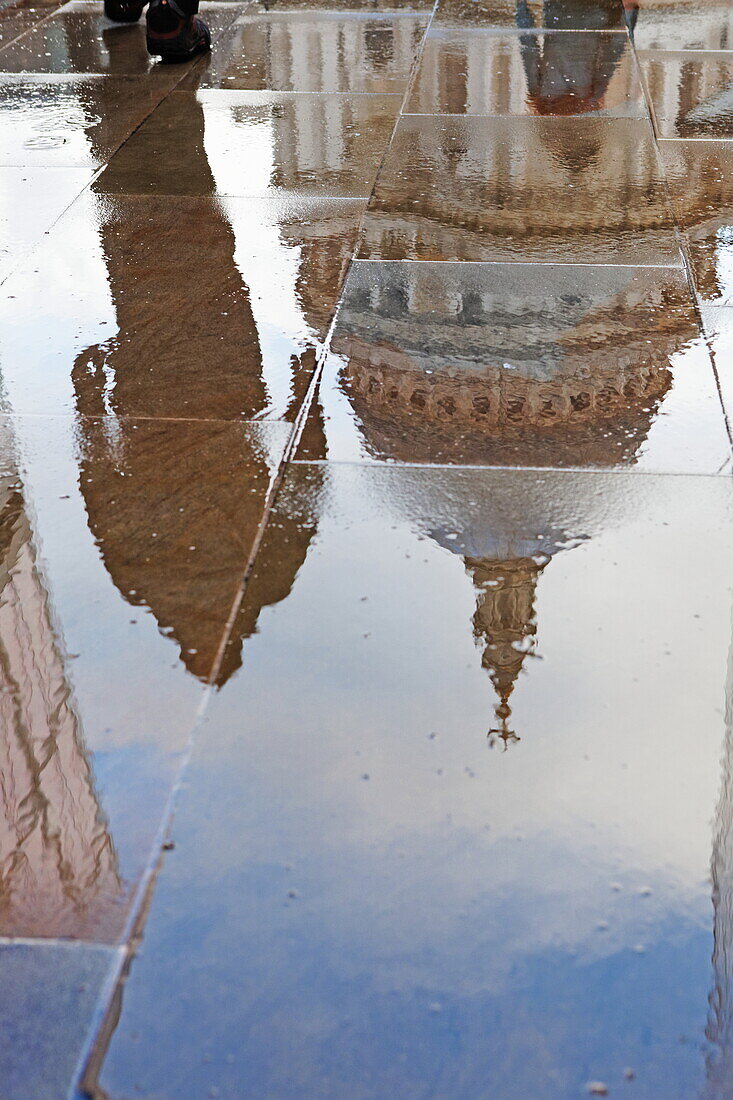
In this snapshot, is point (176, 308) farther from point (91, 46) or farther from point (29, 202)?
point (91, 46)

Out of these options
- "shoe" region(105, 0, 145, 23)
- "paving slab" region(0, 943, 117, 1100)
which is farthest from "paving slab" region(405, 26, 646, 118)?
"paving slab" region(0, 943, 117, 1100)

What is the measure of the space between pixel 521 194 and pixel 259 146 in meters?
1.85

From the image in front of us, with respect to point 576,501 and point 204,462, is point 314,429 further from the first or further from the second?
point 576,501

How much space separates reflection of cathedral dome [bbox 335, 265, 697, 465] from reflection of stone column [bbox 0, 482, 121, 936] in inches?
60.0

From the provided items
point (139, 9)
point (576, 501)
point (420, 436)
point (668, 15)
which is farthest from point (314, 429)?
point (668, 15)

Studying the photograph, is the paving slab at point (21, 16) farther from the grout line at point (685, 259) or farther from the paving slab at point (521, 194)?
the grout line at point (685, 259)

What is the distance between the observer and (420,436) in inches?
170

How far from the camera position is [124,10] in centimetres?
1011

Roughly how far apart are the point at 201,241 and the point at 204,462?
2283 mm

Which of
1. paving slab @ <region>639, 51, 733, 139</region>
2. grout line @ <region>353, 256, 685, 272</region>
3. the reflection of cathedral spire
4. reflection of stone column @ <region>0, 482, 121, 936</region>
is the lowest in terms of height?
reflection of stone column @ <region>0, 482, 121, 936</region>

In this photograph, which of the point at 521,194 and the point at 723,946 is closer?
the point at 723,946

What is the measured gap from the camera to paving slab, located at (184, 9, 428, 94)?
28.7 ft

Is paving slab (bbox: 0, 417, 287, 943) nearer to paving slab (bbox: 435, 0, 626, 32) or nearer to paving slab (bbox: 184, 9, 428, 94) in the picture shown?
paving slab (bbox: 184, 9, 428, 94)

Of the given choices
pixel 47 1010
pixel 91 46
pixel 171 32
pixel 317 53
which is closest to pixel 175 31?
pixel 171 32
